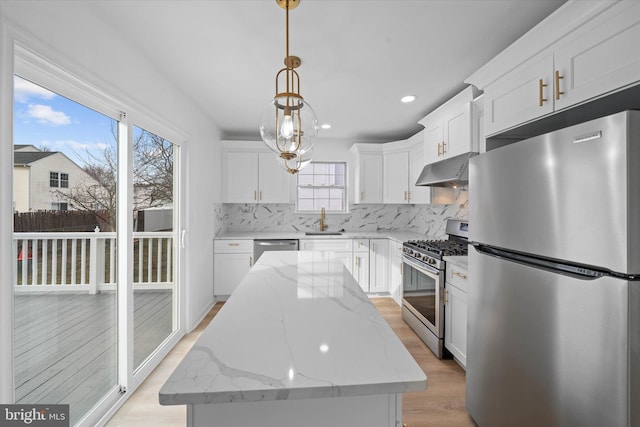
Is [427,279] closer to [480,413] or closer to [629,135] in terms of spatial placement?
[480,413]

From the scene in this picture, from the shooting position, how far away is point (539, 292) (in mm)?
1289

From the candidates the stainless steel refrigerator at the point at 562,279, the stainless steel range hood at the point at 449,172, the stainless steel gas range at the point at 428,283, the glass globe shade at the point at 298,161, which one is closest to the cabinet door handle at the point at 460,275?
the stainless steel gas range at the point at 428,283

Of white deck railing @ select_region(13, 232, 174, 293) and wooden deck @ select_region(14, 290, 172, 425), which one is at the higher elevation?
white deck railing @ select_region(13, 232, 174, 293)

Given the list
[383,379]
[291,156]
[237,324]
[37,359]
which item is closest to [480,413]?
[383,379]

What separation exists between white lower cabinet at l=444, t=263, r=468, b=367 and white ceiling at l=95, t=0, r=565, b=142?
169 centimetres

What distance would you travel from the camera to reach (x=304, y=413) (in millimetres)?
783

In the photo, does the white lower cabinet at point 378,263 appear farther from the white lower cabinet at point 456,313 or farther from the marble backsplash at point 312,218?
the white lower cabinet at point 456,313

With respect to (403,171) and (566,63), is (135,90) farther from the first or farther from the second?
(403,171)

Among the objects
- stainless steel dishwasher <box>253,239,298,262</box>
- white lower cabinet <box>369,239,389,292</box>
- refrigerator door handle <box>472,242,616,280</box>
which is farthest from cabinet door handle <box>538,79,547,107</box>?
stainless steel dishwasher <box>253,239,298,262</box>

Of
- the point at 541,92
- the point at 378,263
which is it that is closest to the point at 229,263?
the point at 378,263

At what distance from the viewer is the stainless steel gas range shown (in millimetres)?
2590

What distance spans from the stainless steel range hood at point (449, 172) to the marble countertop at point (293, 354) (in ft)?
5.65

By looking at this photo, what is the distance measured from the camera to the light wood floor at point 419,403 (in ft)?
6.05

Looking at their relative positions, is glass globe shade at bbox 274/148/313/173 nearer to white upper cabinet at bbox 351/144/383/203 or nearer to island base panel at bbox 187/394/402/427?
island base panel at bbox 187/394/402/427
